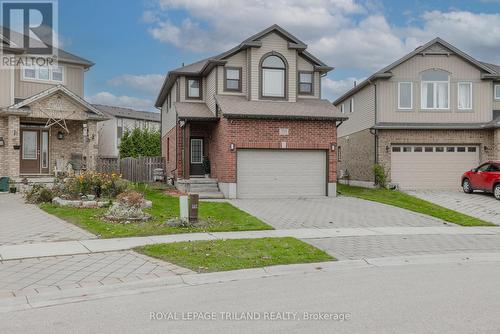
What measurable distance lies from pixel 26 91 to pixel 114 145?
4272cm

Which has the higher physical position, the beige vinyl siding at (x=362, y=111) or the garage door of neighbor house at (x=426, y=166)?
the beige vinyl siding at (x=362, y=111)

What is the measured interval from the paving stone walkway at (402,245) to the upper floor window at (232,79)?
43.3ft

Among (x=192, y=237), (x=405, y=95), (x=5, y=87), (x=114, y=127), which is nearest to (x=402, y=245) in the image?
(x=192, y=237)

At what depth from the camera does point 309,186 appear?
22938 mm

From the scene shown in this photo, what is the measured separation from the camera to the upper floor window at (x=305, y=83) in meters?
24.9

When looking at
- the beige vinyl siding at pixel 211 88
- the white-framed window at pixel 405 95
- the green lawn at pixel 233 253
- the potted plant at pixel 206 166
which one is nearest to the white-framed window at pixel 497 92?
the white-framed window at pixel 405 95

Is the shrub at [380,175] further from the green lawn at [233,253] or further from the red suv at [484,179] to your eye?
the green lawn at [233,253]

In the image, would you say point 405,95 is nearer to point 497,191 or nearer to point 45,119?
point 497,191

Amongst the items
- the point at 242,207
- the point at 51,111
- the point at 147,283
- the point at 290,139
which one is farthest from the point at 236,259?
the point at 51,111

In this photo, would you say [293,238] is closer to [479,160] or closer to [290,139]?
[290,139]

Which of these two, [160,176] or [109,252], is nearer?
[109,252]

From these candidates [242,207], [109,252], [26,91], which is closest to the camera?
[109,252]

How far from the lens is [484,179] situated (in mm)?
22953

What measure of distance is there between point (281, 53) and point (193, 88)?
5256 mm
